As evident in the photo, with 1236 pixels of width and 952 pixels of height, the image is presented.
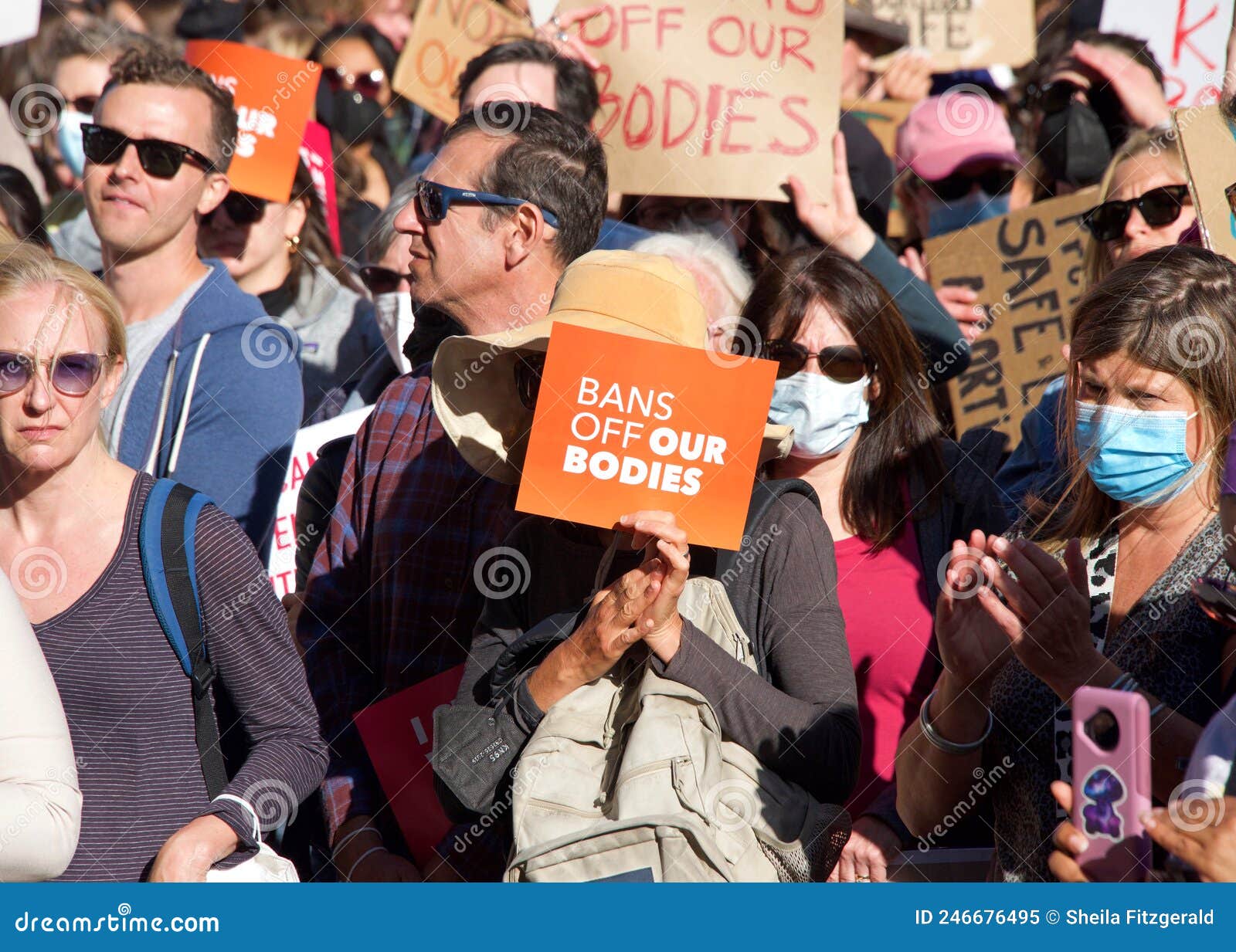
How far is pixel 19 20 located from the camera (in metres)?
5.41

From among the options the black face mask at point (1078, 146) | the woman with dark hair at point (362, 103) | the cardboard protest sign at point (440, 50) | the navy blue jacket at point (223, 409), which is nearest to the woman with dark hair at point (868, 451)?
the navy blue jacket at point (223, 409)

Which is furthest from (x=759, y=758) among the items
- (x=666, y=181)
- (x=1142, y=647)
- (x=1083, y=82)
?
(x=1083, y=82)

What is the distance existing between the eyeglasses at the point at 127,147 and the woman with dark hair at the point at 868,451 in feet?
6.71

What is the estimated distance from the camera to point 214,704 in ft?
10.1

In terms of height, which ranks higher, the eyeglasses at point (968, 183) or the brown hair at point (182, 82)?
the brown hair at point (182, 82)

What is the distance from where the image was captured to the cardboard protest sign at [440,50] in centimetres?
574

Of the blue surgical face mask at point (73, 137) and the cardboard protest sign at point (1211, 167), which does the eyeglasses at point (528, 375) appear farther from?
the blue surgical face mask at point (73, 137)

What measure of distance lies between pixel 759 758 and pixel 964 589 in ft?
1.75

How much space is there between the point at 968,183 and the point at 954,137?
179 mm

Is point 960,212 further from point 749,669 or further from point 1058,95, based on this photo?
point 749,669

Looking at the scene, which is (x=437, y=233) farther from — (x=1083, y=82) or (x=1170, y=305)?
(x=1083, y=82)

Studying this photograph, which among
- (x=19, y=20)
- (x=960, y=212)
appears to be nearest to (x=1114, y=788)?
(x=960, y=212)

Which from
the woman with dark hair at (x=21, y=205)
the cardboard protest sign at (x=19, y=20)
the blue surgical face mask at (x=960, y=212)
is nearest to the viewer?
the blue surgical face mask at (x=960, y=212)

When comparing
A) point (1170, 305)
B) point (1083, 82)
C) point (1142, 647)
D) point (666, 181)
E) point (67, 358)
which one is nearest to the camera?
point (1142, 647)
